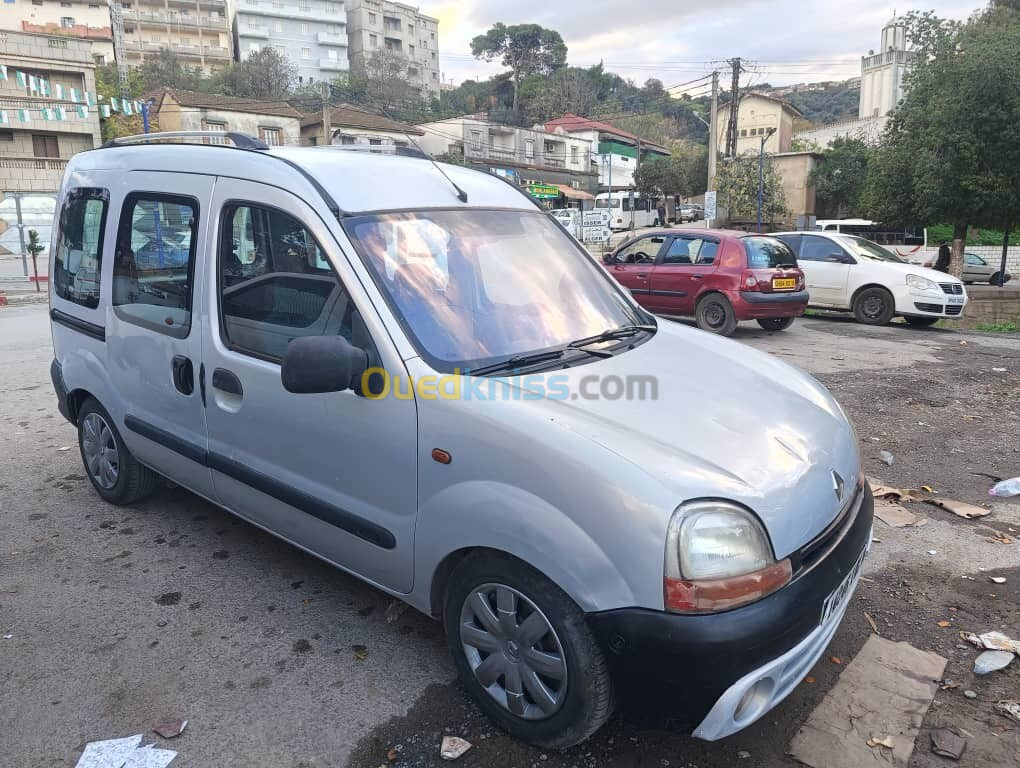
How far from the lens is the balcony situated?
9038 cm

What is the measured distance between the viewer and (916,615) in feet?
10.7

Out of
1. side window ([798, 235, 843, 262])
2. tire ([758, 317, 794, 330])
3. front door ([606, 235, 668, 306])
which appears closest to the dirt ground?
tire ([758, 317, 794, 330])

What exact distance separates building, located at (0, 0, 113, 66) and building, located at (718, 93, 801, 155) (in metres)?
55.8

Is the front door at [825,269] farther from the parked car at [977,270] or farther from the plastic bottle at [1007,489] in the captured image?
the parked car at [977,270]

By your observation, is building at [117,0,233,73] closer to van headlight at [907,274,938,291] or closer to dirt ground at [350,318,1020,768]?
van headlight at [907,274,938,291]

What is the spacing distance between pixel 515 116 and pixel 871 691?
79.8 meters

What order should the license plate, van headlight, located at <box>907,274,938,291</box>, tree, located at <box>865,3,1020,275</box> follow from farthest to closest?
tree, located at <box>865,3,1020,275</box>
van headlight, located at <box>907,274,938,291</box>
the license plate

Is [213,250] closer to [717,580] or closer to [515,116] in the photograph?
[717,580]

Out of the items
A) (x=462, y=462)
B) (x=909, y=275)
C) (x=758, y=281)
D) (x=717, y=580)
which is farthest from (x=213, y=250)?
(x=909, y=275)

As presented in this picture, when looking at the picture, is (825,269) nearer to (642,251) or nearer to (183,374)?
(642,251)

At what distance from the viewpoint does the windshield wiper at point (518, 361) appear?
253 cm

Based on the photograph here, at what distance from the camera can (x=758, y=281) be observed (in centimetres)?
1020

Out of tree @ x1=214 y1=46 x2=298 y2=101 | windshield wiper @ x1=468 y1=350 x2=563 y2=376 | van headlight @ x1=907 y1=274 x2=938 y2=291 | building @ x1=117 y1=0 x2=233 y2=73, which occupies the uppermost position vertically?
building @ x1=117 y1=0 x2=233 y2=73

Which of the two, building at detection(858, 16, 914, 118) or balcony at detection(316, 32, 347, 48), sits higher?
balcony at detection(316, 32, 347, 48)
